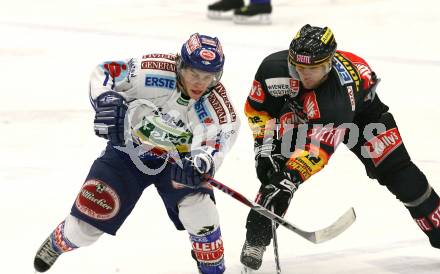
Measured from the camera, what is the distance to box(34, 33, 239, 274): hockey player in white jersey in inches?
178

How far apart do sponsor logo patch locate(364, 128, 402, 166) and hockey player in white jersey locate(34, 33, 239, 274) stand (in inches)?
33.6

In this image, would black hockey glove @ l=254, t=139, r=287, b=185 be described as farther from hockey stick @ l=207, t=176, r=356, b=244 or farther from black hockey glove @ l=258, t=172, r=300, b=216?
hockey stick @ l=207, t=176, r=356, b=244

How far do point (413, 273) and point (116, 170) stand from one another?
1677mm

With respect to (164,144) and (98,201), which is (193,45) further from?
(98,201)

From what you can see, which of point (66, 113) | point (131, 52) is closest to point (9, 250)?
point (66, 113)

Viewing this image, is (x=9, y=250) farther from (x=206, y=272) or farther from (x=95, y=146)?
(x=95, y=146)

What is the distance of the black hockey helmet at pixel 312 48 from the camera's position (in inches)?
191

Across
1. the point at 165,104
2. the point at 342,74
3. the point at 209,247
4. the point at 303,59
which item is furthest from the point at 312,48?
the point at 209,247

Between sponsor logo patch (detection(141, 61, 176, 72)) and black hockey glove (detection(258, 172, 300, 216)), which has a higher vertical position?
sponsor logo patch (detection(141, 61, 176, 72))

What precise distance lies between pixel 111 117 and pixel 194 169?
429 mm

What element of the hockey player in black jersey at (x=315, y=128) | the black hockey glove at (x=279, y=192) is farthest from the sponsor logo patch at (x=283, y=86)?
the black hockey glove at (x=279, y=192)

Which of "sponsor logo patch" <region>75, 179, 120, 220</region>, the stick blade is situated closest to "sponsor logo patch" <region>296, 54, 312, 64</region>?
the stick blade

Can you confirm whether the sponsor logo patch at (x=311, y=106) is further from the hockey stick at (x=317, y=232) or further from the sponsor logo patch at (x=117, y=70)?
the sponsor logo patch at (x=117, y=70)

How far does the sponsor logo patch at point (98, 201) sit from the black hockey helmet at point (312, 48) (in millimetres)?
1104
